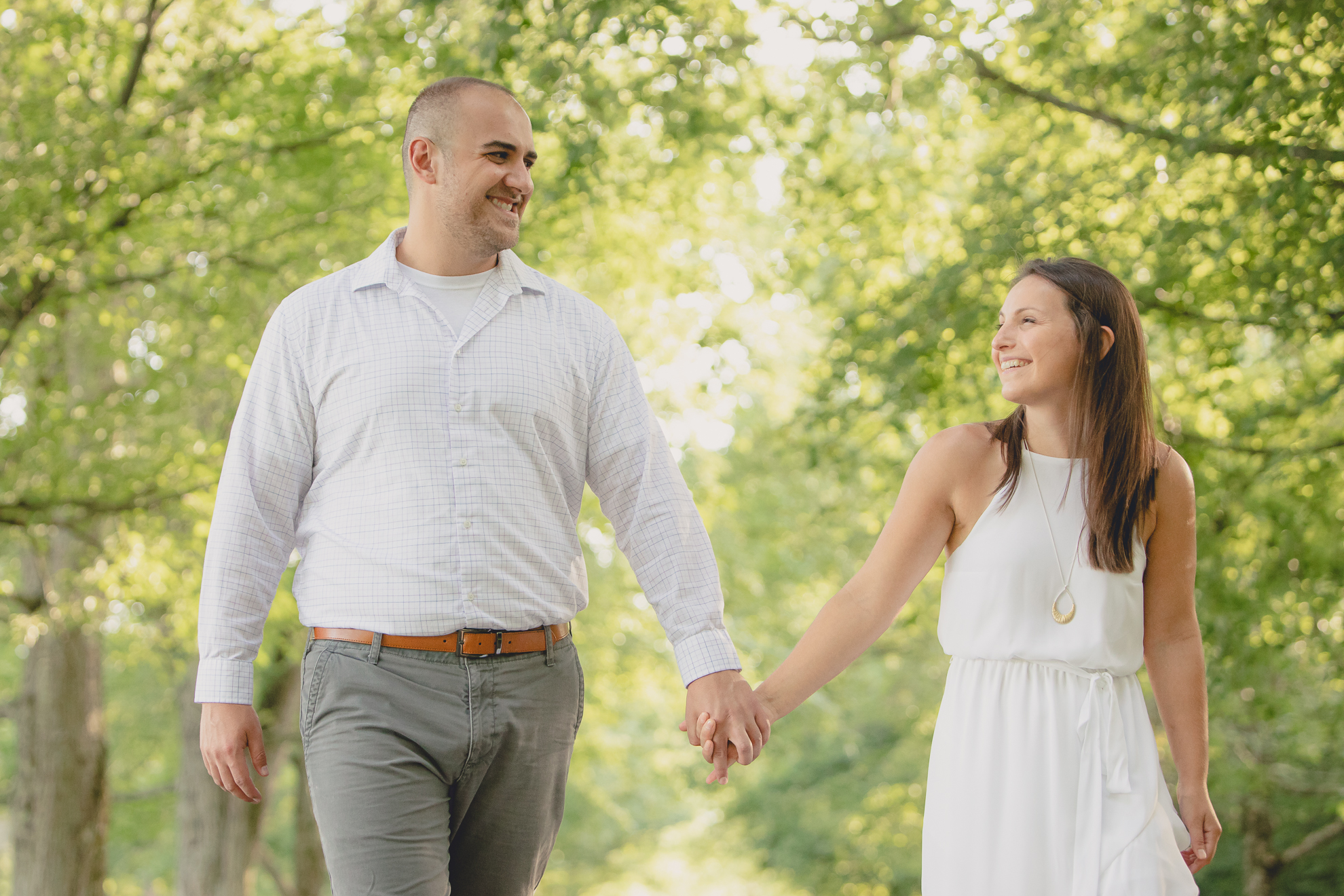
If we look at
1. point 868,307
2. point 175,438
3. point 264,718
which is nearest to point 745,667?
point 264,718

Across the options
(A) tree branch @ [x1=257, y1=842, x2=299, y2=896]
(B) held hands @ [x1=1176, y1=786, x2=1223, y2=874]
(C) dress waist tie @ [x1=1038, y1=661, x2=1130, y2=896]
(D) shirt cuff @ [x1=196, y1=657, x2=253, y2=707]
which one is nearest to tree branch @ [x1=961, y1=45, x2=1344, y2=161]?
(B) held hands @ [x1=1176, y1=786, x2=1223, y2=874]

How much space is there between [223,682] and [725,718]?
1.23 m

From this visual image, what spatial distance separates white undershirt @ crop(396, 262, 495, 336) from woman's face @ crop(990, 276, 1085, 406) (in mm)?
1342

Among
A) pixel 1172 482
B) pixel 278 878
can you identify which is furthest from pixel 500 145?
pixel 278 878

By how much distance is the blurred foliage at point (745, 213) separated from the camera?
25.1 feet

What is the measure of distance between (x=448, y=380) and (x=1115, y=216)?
7.36 metres

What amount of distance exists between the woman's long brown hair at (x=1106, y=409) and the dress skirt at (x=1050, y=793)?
0.41 meters

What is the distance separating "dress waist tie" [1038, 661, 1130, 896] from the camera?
288 cm

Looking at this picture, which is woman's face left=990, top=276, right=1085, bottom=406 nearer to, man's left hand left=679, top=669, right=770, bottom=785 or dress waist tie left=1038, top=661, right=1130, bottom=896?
dress waist tie left=1038, top=661, right=1130, bottom=896

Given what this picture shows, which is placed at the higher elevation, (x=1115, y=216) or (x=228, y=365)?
(x=1115, y=216)

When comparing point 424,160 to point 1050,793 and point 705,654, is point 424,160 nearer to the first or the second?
point 705,654

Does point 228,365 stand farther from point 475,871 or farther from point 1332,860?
point 1332,860

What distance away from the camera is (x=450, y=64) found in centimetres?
828

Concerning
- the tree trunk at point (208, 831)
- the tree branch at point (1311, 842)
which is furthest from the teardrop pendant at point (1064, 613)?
the tree branch at point (1311, 842)
